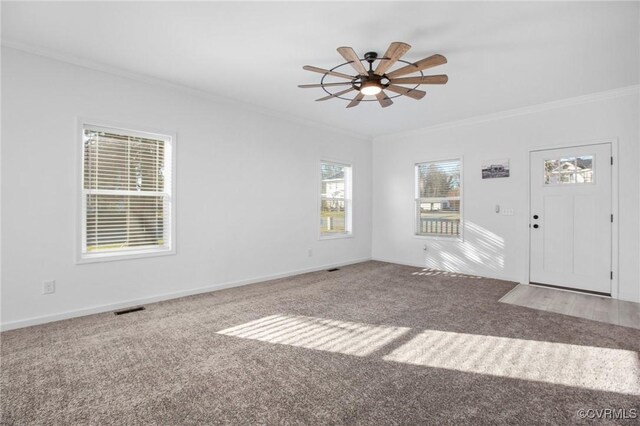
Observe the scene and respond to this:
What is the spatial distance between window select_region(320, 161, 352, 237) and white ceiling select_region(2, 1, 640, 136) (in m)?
2.24

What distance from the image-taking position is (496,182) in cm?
524

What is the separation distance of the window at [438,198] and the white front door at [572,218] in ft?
4.05

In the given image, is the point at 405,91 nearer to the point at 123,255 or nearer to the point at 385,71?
the point at 385,71

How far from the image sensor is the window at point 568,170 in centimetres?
439

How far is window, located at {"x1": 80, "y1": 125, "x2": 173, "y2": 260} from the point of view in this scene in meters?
3.52

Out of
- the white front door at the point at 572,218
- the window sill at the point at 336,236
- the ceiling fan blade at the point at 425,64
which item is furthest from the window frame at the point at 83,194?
the white front door at the point at 572,218

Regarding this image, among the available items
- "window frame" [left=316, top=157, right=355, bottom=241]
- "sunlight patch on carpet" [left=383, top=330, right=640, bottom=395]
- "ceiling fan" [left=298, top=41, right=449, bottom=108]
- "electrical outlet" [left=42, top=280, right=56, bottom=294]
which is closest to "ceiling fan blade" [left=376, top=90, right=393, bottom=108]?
"ceiling fan" [left=298, top=41, right=449, bottom=108]

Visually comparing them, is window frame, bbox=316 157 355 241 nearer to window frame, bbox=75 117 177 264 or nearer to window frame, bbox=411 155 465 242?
window frame, bbox=411 155 465 242

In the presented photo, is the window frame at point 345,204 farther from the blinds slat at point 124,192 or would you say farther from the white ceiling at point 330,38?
the blinds slat at point 124,192

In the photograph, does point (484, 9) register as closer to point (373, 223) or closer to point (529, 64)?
point (529, 64)

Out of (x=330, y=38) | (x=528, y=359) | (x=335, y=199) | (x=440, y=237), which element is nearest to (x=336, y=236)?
(x=335, y=199)

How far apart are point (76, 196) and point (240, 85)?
2237 millimetres

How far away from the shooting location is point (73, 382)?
2137mm

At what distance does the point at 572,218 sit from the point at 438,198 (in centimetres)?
206
